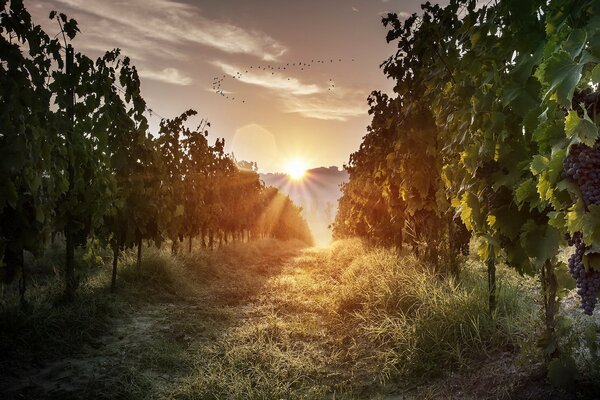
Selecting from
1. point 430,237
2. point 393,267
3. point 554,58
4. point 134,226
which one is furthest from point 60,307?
point 554,58

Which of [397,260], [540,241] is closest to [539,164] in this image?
[540,241]

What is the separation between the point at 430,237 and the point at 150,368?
511 cm

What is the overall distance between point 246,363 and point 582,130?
14.3 feet

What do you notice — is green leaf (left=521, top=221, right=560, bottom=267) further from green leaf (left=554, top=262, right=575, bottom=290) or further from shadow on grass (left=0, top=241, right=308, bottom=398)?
shadow on grass (left=0, top=241, right=308, bottom=398)

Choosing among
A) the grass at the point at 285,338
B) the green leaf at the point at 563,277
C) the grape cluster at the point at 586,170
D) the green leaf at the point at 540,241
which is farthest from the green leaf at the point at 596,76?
the grass at the point at 285,338

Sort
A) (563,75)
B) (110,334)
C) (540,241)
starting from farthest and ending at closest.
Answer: (110,334), (540,241), (563,75)

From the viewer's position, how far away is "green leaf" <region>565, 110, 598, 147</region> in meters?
1.72

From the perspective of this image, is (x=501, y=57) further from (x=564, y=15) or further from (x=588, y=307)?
(x=588, y=307)

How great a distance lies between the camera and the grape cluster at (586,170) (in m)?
1.83

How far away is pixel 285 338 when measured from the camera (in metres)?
6.07

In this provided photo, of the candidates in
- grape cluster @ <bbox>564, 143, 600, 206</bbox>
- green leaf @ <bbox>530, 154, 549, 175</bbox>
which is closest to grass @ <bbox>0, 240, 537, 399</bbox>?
green leaf @ <bbox>530, 154, 549, 175</bbox>

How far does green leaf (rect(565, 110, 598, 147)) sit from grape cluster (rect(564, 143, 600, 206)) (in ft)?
0.36

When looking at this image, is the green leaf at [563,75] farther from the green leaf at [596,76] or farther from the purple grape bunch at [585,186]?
the purple grape bunch at [585,186]

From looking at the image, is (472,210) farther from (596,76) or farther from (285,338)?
(285,338)
